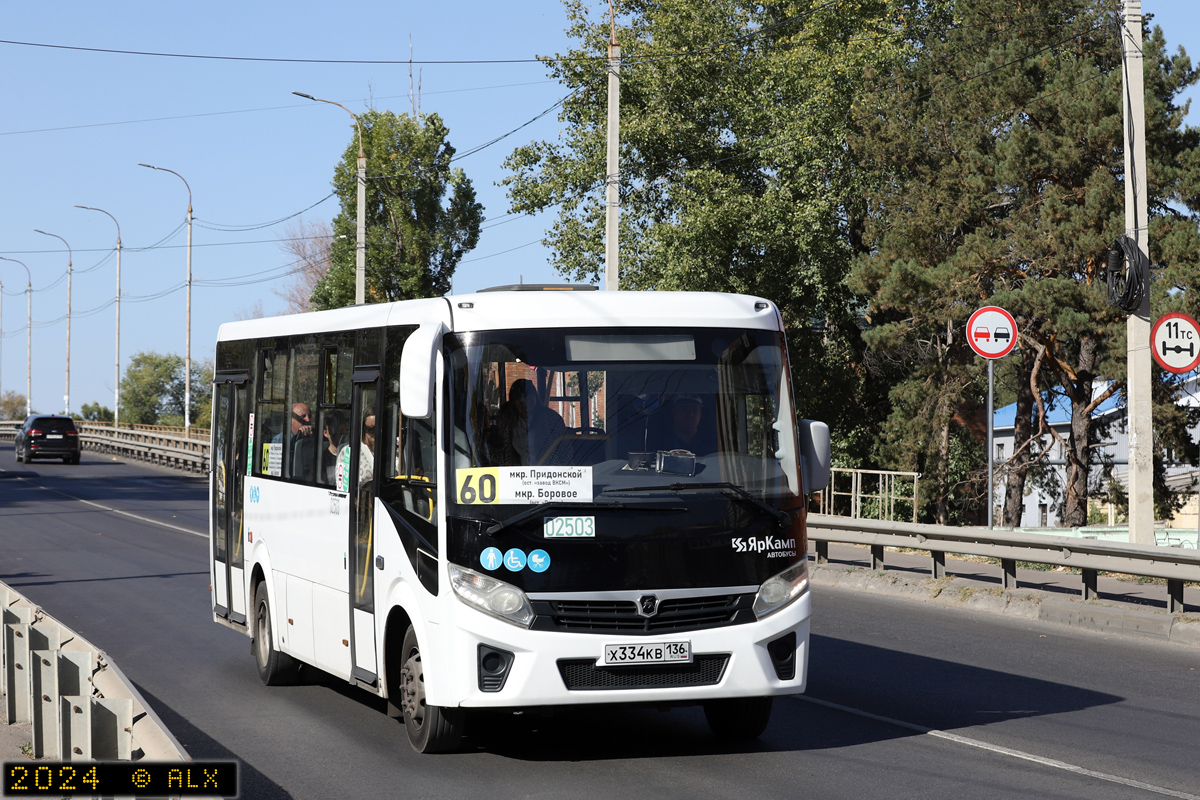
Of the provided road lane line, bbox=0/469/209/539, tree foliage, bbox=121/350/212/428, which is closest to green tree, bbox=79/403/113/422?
tree foliage, bbox=121/350/212/428

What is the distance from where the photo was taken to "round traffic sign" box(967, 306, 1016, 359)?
655 inches

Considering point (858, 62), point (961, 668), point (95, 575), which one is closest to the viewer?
point (961, 668)

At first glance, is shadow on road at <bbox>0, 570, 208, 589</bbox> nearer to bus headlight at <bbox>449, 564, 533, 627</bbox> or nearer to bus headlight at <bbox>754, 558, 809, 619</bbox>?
bus headlight at <bbox>449, 564, 533, 627</bbox>

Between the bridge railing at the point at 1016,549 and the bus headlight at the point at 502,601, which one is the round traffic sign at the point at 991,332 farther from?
the bus headlight at the point at 502,601

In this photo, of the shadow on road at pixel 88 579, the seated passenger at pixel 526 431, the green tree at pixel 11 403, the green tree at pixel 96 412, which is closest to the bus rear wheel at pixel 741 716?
the seated passenger at pixel 526 431

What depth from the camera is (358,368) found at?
916 cm

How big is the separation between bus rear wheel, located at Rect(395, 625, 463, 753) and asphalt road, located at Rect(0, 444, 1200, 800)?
11 centimetres

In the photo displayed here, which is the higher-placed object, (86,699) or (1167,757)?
(86,699)

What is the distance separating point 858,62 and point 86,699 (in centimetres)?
3046

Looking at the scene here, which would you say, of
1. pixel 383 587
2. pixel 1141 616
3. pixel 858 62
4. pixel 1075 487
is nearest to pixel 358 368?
pixel 383 587

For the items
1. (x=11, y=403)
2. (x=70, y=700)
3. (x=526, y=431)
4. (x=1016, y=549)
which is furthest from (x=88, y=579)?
(x=11, y=403)

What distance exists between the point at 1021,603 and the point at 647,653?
8.43 meters

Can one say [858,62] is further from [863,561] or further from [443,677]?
[443,677]

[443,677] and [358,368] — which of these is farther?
[358,368]
